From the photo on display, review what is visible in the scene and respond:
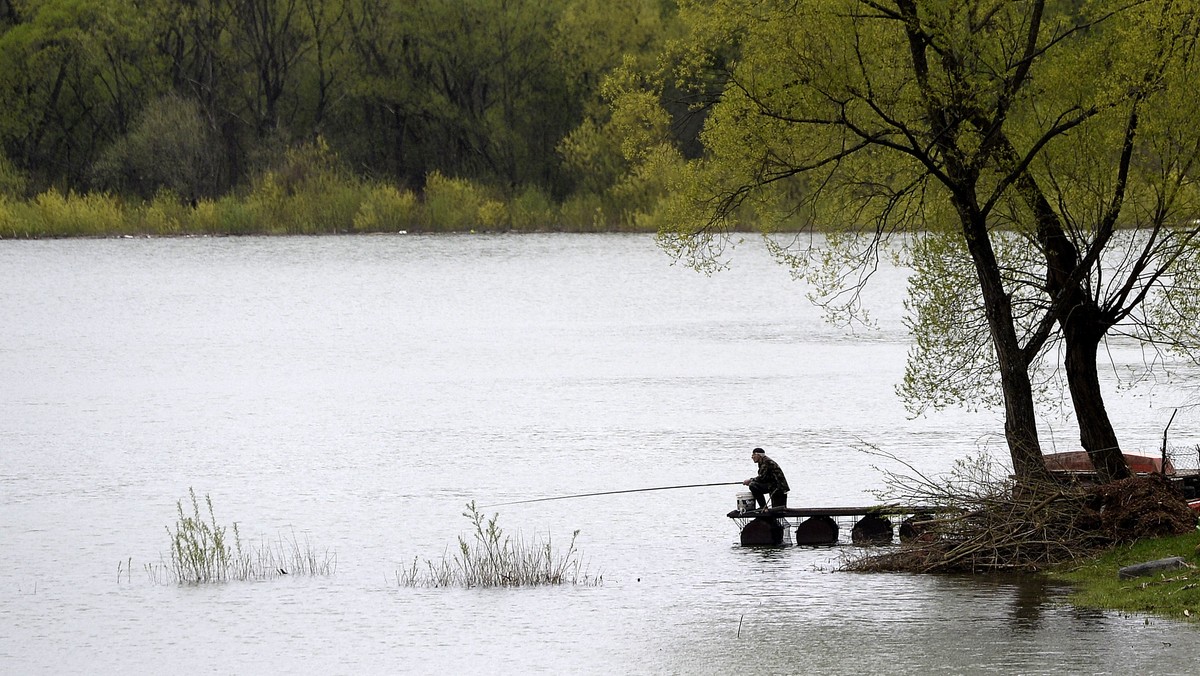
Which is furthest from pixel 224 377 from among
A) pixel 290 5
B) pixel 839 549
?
pixel 290 5

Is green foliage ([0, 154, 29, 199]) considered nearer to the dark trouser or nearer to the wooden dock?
the dark trouser

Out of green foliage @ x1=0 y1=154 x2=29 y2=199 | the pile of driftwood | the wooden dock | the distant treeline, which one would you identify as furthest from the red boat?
green foliage @ x1=0 y1=154 x2=29 y2=199

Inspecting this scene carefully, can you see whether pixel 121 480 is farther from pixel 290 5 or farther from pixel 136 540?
pixel 290 5

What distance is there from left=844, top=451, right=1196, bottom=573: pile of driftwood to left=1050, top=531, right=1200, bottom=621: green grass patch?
1.37 feet

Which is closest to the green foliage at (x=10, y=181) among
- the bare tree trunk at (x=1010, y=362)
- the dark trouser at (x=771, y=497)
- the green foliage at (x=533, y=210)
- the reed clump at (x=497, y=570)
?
the green foliage at (x=533, y=210)

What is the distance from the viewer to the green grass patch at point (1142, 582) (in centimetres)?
1909

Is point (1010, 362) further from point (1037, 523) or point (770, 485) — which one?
point (770, 485)

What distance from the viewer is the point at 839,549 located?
2658 centimetres

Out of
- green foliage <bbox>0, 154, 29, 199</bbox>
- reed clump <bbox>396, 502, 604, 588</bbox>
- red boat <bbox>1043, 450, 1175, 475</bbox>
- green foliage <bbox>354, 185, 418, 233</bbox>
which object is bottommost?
reed clump <bbox>396, 502, 604, 588</bbox>

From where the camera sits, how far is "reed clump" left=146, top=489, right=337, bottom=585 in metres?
25.9

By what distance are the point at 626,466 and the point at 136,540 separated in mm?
10803

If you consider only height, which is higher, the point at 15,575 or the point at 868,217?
the point at 868,217

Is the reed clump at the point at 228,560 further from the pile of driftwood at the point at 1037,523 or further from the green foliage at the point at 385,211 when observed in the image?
the green foliage at the point at 385,211

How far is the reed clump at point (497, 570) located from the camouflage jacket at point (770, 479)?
3.17 metres
